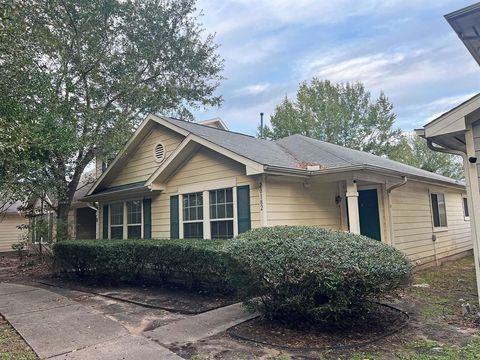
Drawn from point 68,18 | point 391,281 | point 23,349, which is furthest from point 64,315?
point 68,18

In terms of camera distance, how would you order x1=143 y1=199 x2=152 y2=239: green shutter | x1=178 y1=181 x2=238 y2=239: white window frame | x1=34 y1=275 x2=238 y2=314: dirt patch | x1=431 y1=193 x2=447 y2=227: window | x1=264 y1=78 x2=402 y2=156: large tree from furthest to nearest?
x1=264 y1=78 x2=402 y2=156: large tree < x1=431 y1=193 x2=447 y2=227: window < x1=143 y1=199 x2=152 y2=239: green shutter < x1=178 y1=181 x2=238 y2=239: white window frame < x1=34 y1=275 x2=238 y2=314: dirt patch

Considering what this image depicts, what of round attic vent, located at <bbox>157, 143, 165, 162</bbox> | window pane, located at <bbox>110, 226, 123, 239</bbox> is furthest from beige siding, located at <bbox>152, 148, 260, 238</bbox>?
window pane, located at <bbox>110, 226, 123, 239</bbox>

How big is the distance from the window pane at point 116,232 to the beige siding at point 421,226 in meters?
8.75

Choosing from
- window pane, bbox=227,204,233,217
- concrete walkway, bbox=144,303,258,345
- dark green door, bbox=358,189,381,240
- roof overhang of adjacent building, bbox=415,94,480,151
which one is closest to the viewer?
concrete walkway, bbox=144,303,258,345

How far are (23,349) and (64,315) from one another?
1.64 metres

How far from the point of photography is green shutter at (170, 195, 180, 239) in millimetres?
10156

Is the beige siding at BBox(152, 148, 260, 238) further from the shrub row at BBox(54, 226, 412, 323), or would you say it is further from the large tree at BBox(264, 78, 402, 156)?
the large tree at BBox(264, 78, 402, 156)

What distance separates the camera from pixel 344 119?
35125mm

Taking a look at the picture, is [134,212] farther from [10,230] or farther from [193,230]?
[10,230]

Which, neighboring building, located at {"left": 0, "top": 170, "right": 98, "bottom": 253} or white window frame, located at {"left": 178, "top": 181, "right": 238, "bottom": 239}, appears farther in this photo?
neighboring building, located at {"left": 0, "top": 170, "right": 98, "bottom": 253}

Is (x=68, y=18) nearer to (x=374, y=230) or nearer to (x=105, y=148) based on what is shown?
(x=105, y=148)

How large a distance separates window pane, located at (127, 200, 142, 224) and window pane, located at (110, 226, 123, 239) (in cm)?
59

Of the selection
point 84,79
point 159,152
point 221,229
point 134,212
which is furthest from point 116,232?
point 84,79

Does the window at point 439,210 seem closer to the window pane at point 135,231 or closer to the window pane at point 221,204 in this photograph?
the window pane at point 221,204
